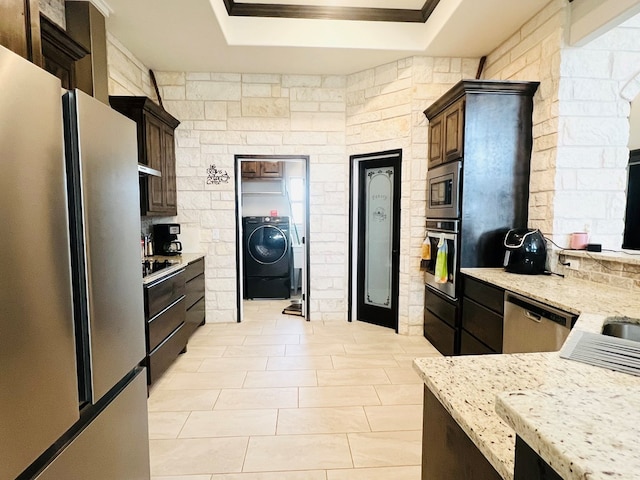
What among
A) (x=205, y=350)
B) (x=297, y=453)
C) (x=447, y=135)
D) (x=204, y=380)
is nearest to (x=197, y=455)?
(x=297, y=453)

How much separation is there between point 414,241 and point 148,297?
2.62m

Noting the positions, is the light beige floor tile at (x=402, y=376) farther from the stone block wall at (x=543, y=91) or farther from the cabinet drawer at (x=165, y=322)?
the cabinet drawer at (x=165, y=322)

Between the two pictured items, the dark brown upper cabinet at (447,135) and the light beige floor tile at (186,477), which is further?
the dark brown upper cabinet at (447,135)

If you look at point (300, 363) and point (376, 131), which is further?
point (376, 131)

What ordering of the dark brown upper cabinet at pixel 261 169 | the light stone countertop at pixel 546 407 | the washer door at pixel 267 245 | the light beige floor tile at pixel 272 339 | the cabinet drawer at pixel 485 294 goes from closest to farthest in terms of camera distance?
the light stone countertop at pixel 546 407 → the cabinet drawer at pixel 485 294 → the light beige floor tile at pixel 272 339 → the washer door at pixel 267 245 → the dark brown upper cabinet at pixel 261 169

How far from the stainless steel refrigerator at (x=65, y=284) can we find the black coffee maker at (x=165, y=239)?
8.14 feet

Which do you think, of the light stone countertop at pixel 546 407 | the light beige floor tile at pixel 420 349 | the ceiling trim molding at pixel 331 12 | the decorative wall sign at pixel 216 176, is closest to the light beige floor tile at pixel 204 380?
the light beige floor tile at pixel 420 349

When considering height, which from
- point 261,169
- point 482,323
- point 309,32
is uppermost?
point 309,32

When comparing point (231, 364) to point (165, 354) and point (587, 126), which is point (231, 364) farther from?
point (587, 126)

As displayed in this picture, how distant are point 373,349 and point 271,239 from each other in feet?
8.38

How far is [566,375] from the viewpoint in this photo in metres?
0.88

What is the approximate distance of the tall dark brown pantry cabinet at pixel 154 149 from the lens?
313 cm

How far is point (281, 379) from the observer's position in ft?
9.29

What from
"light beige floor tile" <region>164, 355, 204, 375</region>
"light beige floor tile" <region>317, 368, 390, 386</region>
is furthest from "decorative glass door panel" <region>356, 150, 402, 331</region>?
"light beige floor tile" <region>164, 355, 204, 375</region>
